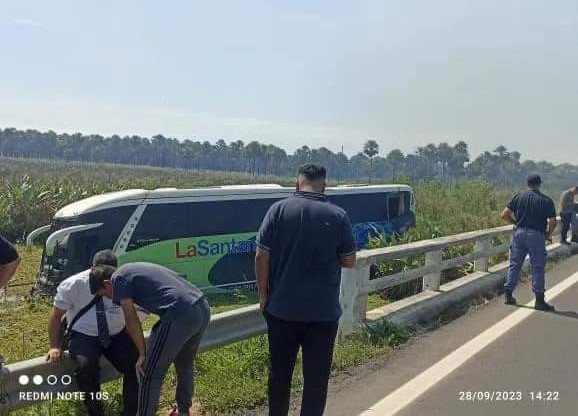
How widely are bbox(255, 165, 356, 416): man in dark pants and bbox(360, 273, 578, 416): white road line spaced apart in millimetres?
936

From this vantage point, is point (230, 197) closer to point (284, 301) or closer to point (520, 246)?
point (520, 246)

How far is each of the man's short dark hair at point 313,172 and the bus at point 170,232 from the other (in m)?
9.21

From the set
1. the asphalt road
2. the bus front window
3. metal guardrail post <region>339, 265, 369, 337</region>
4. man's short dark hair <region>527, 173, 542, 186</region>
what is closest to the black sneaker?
the asphalt road

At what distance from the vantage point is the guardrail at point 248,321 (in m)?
3.92

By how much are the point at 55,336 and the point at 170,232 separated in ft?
29.5

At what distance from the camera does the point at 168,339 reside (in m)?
4.18

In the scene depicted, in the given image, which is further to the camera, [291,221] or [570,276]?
[570,276]

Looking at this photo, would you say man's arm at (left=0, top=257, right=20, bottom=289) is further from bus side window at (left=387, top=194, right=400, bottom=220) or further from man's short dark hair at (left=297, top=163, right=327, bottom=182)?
bus side window at (left=387, top=194, right=400, bottom=220)

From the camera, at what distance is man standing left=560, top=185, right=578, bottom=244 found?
1623 cm

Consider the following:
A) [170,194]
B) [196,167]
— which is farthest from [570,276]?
[196,167]

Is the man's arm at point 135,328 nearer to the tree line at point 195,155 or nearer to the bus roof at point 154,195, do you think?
the bus roof at point 154,195

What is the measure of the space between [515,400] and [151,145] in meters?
170

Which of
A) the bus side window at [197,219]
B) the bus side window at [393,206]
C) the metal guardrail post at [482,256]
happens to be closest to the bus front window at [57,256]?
the bus side window at [197,219]

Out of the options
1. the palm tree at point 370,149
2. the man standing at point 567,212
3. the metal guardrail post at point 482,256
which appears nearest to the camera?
the metal guardrail post at point 482,256
